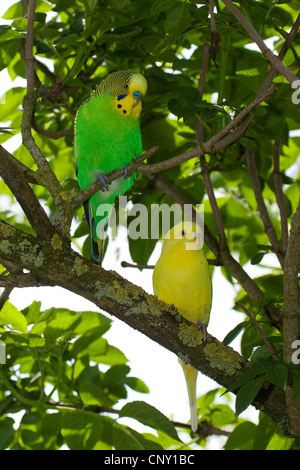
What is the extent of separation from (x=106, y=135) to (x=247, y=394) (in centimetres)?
153

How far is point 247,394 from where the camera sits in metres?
1.73

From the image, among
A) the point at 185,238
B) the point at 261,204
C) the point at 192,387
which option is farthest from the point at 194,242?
the point at 192,387

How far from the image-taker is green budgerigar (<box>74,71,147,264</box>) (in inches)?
107

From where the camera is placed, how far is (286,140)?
2893mm

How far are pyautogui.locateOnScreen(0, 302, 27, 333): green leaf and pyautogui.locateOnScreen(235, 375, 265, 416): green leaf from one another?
1.06 meters

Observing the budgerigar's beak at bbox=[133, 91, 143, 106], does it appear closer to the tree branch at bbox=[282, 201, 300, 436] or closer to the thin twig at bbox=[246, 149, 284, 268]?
the thin twig at bbox=[246, 149, 284, 268]

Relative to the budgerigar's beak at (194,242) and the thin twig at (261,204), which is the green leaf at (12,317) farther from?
the thin twig at (261,204)

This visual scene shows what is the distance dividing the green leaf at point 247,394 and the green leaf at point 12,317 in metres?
1.06

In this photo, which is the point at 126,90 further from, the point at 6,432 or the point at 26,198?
the point at 6,432

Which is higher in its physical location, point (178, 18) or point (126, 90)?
point (126, 90)

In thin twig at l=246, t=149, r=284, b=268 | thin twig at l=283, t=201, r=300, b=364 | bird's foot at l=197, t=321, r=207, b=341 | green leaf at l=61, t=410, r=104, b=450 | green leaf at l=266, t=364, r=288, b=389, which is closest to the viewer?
green leaf at l=266, t=364, r=288, b=389

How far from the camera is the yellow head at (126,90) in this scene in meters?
2.61

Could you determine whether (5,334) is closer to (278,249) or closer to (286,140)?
(278,249)

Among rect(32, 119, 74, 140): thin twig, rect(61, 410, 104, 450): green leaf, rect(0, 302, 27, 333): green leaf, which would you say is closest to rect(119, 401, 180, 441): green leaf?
rect(61, 410, 104, 450): green leaf
